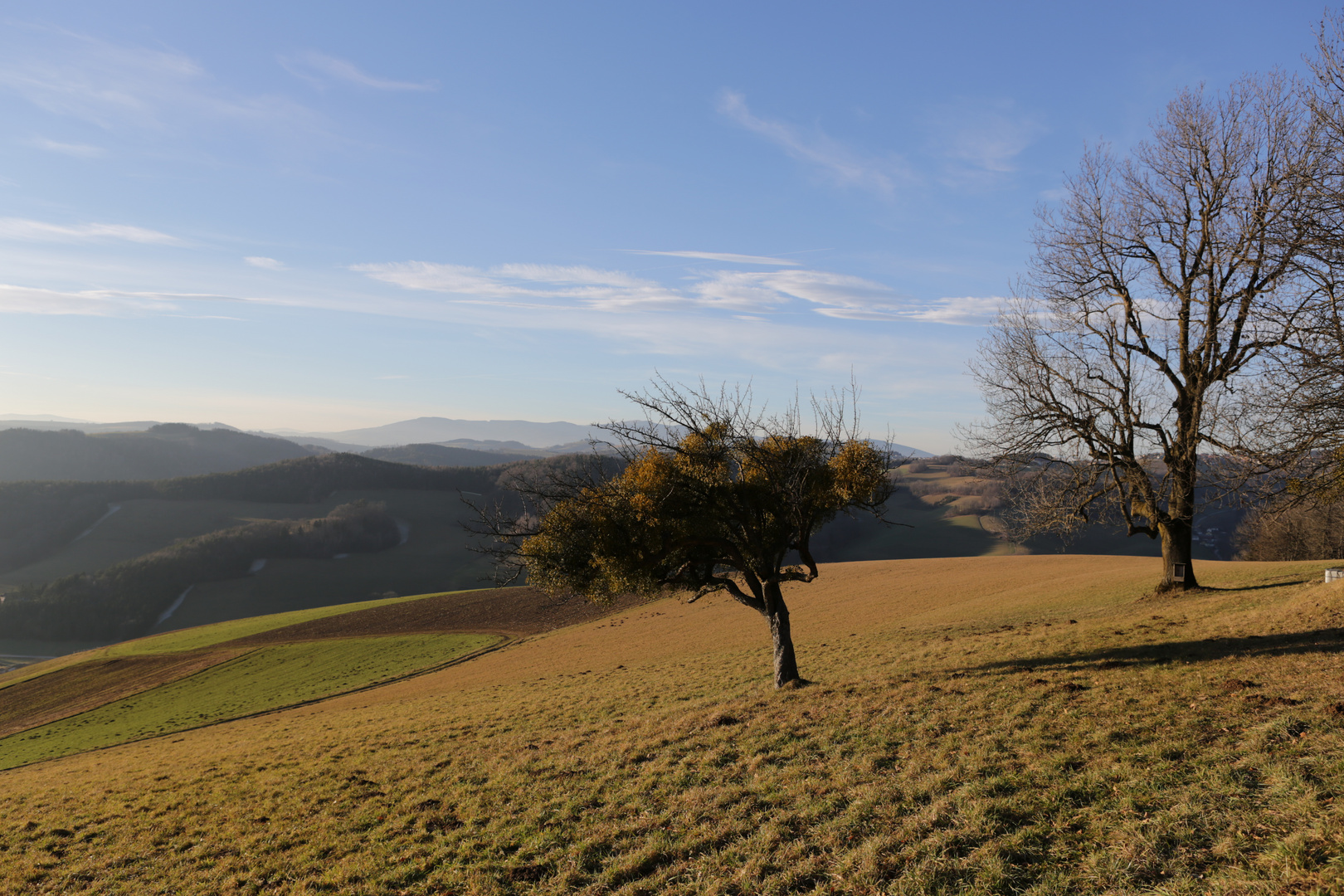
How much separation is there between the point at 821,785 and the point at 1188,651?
10.8 meters

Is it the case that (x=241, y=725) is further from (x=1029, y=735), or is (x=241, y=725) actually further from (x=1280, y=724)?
(x=1280, y=724)

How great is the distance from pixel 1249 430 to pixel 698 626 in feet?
91.2

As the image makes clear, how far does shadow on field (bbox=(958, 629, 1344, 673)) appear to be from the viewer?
13508 mm

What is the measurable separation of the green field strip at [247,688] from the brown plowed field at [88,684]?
1.94 meters

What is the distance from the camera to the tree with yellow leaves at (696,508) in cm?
1608

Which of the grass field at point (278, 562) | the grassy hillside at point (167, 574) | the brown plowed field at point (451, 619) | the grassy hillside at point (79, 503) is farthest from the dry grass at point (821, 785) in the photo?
the grassy hillside at point (79, 503)

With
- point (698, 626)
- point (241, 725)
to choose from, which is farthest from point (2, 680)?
point (698, 626)

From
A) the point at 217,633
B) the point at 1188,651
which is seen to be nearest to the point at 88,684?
the point at 217,633

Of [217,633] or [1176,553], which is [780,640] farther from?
[217,633]

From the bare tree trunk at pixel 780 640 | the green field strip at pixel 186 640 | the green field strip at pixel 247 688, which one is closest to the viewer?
the bare tree trunk at pixel 780 640

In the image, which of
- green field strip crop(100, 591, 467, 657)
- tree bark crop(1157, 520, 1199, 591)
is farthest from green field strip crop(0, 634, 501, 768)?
tree bark crop(1157, 520, 1199, 591)

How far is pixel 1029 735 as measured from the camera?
998cm

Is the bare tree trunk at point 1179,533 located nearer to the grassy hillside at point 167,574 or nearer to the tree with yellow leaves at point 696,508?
the tree with yellow leaves at point 696,508

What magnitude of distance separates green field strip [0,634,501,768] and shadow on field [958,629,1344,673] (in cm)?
3322
